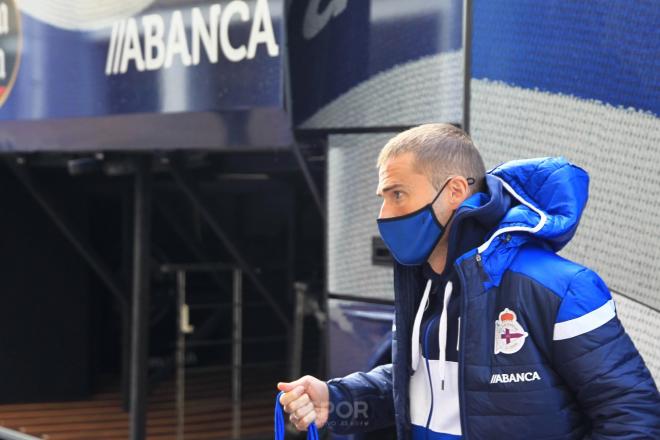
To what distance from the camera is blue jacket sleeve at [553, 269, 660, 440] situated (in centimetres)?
158

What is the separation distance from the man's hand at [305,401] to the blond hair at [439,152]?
1.50 feet

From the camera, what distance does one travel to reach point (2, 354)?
7.49 m

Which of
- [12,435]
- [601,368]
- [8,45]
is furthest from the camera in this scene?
[12,435]

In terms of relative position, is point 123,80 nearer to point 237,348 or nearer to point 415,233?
point 237,348

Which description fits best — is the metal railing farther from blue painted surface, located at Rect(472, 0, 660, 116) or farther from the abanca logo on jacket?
the abanca logo on jacket

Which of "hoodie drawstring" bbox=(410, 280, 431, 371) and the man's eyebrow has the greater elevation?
the man's eyebrow

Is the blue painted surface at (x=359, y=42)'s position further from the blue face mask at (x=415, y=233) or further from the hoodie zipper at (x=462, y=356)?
the hoodie zipper at (x=462, y=356)

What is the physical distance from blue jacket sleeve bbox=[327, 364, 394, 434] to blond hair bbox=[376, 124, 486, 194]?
474 mm

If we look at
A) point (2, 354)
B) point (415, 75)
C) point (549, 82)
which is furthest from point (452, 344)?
point (2, 354)

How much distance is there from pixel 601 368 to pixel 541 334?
4.4 inches

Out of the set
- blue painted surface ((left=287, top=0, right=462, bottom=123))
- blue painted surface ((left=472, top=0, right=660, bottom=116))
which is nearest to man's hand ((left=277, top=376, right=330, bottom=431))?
blue painted surface ((left=472, top=0, right=660, bottom=116))

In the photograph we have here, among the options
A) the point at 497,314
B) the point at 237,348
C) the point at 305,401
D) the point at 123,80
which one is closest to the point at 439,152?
the point at 497,314

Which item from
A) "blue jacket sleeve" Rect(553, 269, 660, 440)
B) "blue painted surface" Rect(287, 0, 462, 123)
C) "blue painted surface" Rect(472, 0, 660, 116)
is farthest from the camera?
"blue painted surface" Rect(287, 0, 462, 123)

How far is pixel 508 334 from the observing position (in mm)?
1666
